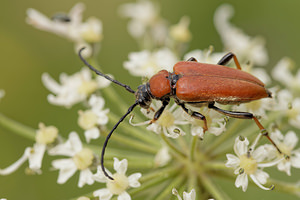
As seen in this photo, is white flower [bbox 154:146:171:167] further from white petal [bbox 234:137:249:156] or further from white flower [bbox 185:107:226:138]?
white petal [bbox 234:137:249:156]

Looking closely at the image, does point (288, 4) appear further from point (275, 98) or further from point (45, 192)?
point (45, 192)

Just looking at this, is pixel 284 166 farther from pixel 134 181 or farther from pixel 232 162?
pixel 134 181

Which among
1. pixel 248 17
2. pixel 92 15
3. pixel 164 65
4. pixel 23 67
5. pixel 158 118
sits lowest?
pixel 158 118

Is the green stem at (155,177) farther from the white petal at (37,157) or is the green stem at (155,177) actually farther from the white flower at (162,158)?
the white petal at (37,157)

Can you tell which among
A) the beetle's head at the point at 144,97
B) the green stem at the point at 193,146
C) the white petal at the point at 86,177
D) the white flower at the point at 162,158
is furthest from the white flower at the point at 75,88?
the green stem at the point at 193,146

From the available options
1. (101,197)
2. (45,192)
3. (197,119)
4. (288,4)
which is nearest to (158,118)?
(197,119)

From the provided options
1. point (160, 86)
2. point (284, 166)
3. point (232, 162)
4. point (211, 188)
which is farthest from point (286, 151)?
point (160, 86)

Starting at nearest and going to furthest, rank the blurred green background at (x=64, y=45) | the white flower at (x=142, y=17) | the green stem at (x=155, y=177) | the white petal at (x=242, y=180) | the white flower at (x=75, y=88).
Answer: the white petal at (x=242, y=180) < the green stem at (x=155, y=177) < the white flower at (x=75, y=88) < the white flower at (x=142, y=17) < the blurred green background at (x=64, y=45)
